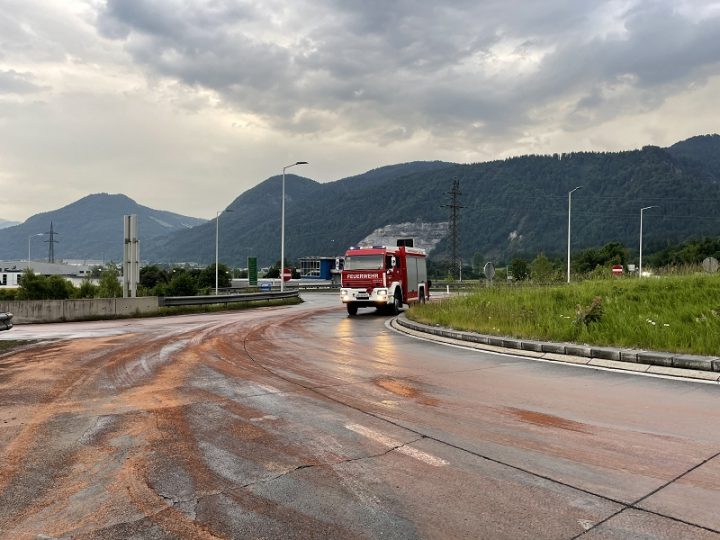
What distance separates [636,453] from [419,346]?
25.9 ft

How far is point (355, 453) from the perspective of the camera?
187 inches

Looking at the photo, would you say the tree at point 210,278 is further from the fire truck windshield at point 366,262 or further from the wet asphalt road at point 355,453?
the wet asphalt road at point 355,453

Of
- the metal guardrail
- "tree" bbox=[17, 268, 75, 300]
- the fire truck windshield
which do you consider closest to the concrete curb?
the fire truck windshield

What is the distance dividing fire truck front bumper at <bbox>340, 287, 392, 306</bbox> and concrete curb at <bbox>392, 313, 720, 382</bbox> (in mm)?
8815

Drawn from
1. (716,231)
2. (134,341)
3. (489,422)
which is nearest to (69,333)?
(134,341)

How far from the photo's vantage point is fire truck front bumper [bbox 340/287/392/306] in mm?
22547

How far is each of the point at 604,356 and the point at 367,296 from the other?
43.9 ft

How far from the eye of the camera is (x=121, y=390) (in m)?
7.48

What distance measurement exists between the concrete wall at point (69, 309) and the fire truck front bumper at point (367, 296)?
30.2 ft

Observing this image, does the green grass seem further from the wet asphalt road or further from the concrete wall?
the concrete wall

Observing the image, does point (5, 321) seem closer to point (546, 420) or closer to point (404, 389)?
point (404, 389)

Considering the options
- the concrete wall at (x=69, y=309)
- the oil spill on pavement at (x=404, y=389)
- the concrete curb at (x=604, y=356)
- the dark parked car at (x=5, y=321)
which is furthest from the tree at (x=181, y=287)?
the oil spill on pavement at (x=404, y=389)

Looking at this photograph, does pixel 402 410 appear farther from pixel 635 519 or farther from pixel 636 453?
pixel 635 519

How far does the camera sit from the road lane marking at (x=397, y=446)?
4.54 m
